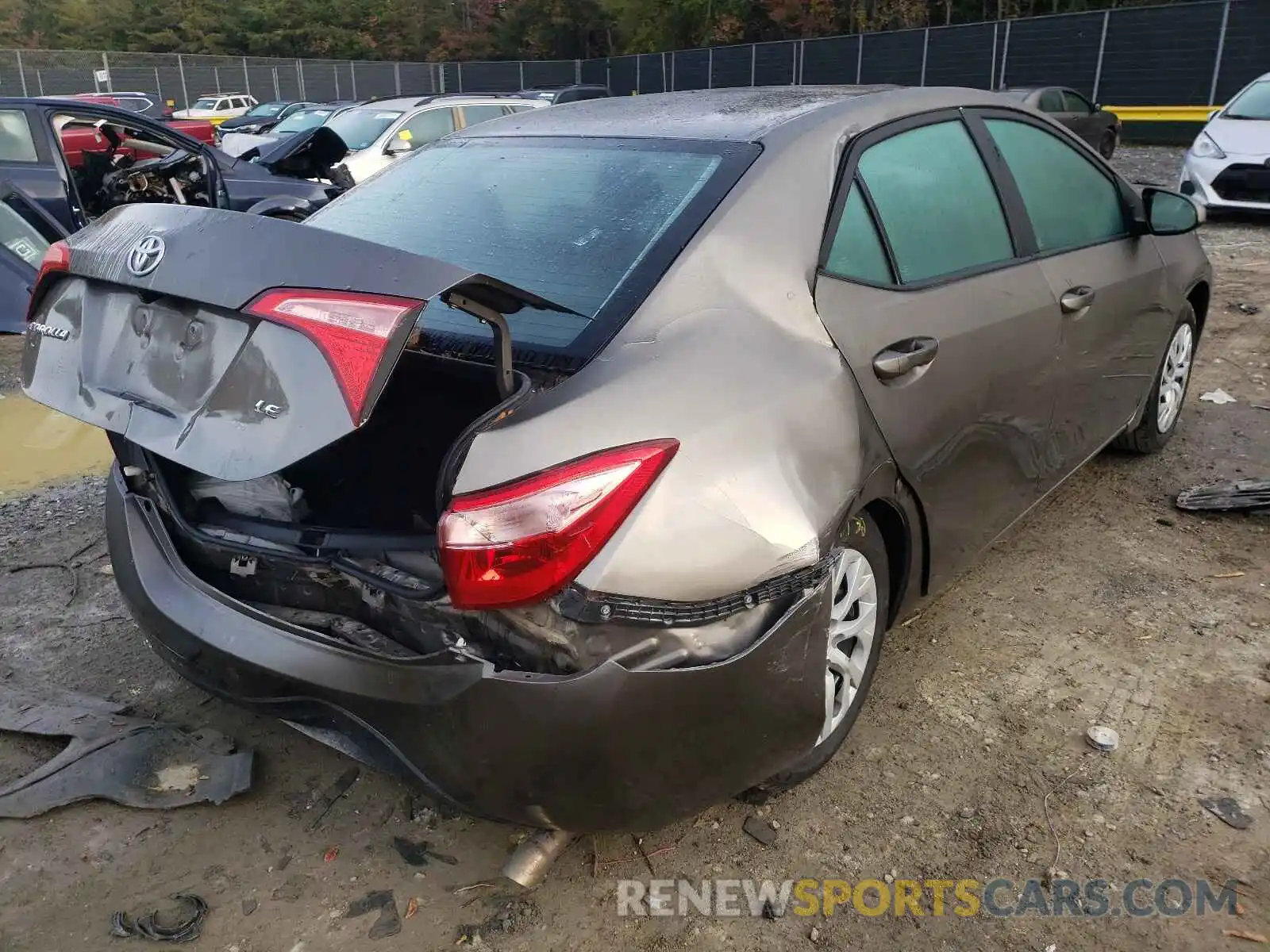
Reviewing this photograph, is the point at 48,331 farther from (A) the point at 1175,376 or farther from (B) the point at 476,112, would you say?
(B) the point at 476,112

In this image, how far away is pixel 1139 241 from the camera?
3867 millimetres

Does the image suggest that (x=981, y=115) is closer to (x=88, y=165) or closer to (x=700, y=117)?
(x=700, y=117)

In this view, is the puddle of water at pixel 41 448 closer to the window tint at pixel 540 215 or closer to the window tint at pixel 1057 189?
the window tint at pixel 540 215

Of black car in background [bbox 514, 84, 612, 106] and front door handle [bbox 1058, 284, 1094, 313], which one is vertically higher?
black car in background [bbox 514, 84, 612, 106]

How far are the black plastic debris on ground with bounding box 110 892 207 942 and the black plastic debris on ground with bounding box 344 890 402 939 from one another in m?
0.32

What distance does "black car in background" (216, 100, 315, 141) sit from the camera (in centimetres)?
1992

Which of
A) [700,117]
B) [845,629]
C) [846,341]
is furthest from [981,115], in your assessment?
[845,629]

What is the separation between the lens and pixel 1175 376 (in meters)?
4.63

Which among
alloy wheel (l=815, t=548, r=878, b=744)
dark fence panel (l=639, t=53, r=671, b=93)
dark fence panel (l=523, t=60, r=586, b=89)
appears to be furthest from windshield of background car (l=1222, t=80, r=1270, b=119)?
dark fence panel (l=523, t=60, r=586, b=89)

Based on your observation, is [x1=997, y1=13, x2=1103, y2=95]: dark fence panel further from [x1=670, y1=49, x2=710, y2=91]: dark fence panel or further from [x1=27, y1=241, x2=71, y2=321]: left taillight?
[x1=27, y1=241, x2=71, y2=321]: left taillight

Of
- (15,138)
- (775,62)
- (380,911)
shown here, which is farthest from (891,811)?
(775,62)

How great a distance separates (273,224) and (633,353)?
756 millimetres

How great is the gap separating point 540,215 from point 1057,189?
1953mm

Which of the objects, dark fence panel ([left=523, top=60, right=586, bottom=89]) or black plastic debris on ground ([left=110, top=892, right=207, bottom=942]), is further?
dark fence panel ([left=523, top=60, right=586, bottom=89])
